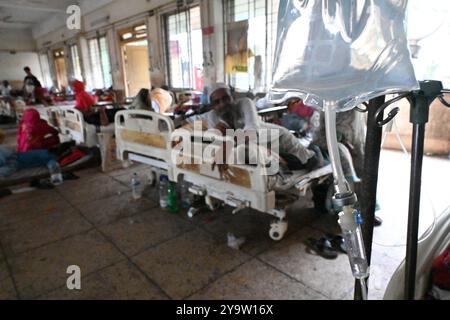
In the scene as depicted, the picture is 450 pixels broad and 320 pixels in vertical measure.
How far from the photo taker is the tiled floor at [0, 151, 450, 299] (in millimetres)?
1710

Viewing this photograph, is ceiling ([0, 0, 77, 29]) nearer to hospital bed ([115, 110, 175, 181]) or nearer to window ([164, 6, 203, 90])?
window ([164, 6, 203, 90])

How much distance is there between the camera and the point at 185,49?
19.2ft

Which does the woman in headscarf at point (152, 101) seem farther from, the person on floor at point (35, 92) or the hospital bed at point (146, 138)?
the person on floor at point (35, 92)

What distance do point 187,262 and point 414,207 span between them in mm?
1504

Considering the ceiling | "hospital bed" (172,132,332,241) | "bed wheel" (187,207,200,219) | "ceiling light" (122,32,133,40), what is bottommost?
"bed wheel" (187,207,200,219)

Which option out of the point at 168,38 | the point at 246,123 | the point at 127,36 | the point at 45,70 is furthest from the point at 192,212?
the point at 45,70

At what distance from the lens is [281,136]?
2.26 metres

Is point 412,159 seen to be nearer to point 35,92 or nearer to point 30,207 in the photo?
point 30,207

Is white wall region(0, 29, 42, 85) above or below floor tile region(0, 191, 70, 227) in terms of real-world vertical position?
above

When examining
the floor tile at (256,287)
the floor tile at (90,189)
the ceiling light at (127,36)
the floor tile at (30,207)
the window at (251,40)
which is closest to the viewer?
the floor tile at (256,287)

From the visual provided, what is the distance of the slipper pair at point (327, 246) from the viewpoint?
77.7 inches

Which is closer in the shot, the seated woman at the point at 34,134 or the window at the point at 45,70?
the seated woman at the point at 34,134

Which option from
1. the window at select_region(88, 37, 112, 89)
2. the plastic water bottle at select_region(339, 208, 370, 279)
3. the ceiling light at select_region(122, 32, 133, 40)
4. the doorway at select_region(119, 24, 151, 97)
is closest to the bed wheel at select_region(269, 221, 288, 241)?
the plastic water bottle at select_region(339, 208, 370, 279)

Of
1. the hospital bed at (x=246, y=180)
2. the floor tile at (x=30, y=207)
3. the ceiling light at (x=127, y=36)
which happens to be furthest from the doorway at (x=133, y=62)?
the hospital bed at (x=246, y=180)
